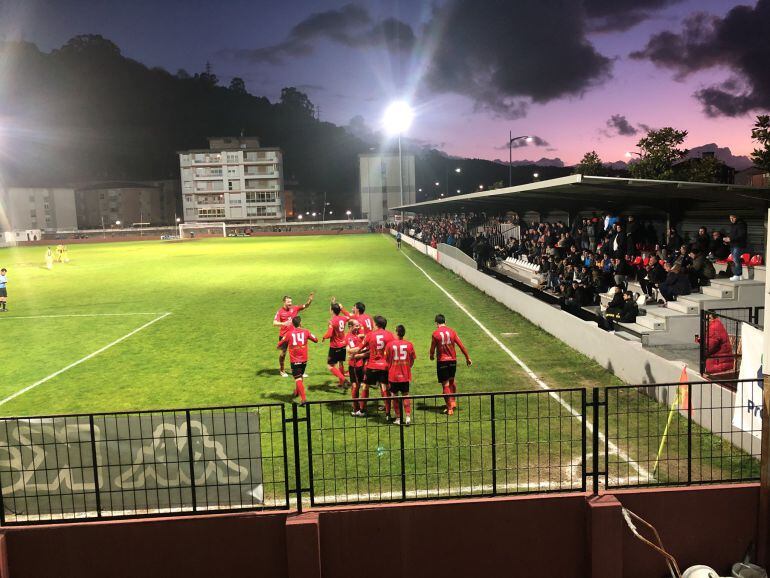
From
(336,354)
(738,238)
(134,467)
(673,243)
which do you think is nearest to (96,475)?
(134,467)

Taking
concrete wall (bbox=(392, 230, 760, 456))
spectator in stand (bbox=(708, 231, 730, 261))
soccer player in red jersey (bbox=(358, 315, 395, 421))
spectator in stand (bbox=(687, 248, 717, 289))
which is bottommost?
concrete wall (bbox=(392, 230, 760, 456))

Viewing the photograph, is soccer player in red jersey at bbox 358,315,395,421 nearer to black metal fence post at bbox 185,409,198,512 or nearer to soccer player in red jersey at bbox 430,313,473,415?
soccer player in red jersey at bbox 430,313,473,415

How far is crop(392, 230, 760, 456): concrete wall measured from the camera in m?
8.21

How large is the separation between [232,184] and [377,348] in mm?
105693

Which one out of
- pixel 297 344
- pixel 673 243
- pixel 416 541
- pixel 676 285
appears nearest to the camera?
pixel 416 541

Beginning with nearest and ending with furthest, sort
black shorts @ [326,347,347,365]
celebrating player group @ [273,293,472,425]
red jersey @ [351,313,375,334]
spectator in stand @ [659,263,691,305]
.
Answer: celebrating player group @ [273,293,472,425] → red jersey @ [351,313,375,334] → black shorts @ [326,347,347,365] → spectator in stand @ [659,263,691,305]

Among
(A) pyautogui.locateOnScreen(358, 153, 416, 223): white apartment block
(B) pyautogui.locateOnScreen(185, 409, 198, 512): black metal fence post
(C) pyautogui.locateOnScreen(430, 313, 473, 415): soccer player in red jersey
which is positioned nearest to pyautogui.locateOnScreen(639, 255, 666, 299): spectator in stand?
(C) pyautogui.locateOnScreen(430, 313, 473, 415): soccer player in red jersey

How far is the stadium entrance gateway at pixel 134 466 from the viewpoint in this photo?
19.2 ft

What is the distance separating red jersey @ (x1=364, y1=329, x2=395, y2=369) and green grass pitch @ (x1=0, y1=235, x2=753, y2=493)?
0.88 metres

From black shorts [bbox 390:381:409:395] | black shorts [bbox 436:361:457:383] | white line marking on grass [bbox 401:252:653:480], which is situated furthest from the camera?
black shorts [bbox 436:361:457:383]

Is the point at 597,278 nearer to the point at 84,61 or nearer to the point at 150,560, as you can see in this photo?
the point at 150,560

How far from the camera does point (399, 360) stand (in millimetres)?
9320

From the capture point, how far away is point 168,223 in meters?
135

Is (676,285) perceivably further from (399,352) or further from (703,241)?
(399,352)
